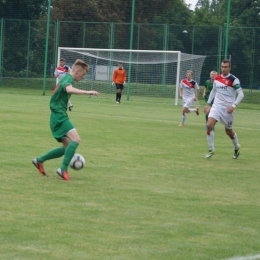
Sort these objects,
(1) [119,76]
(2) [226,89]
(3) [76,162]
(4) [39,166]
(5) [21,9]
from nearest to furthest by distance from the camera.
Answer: (3) [76,162]
(4) [39,166]
(2) [226,89]
(1) [119,76]
(5) [21,9]

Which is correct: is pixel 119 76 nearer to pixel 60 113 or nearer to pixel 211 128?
pixel 211 128

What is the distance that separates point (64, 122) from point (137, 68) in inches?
1029

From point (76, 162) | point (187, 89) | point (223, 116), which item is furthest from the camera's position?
point (187, 89)

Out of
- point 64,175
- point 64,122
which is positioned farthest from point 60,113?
point 64,175

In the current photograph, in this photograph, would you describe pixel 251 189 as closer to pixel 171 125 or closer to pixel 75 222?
pixel 75 222

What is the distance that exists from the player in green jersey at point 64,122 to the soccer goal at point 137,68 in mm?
24733

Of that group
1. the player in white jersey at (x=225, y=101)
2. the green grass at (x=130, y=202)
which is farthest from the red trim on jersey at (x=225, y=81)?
the green grass at (x=130, y=202)

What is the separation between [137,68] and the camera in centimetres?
3553

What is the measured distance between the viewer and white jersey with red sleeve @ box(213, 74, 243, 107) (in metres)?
13.5

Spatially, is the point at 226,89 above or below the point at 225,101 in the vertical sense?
above

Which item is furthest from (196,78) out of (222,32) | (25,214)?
(25,214)

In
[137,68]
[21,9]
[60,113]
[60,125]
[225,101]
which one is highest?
[21,9]

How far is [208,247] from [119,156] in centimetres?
637

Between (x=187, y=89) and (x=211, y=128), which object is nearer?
(x=211, y=128)
